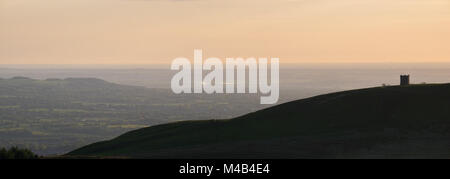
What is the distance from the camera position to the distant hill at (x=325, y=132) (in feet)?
177

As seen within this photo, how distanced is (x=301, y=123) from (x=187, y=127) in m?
17.5

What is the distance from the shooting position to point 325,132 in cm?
6362

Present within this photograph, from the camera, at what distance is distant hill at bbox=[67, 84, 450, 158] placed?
54.0 meters

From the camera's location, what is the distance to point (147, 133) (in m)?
84.0

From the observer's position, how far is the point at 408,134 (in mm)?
58656

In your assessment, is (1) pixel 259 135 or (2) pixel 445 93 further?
(2) pixel 445 93
